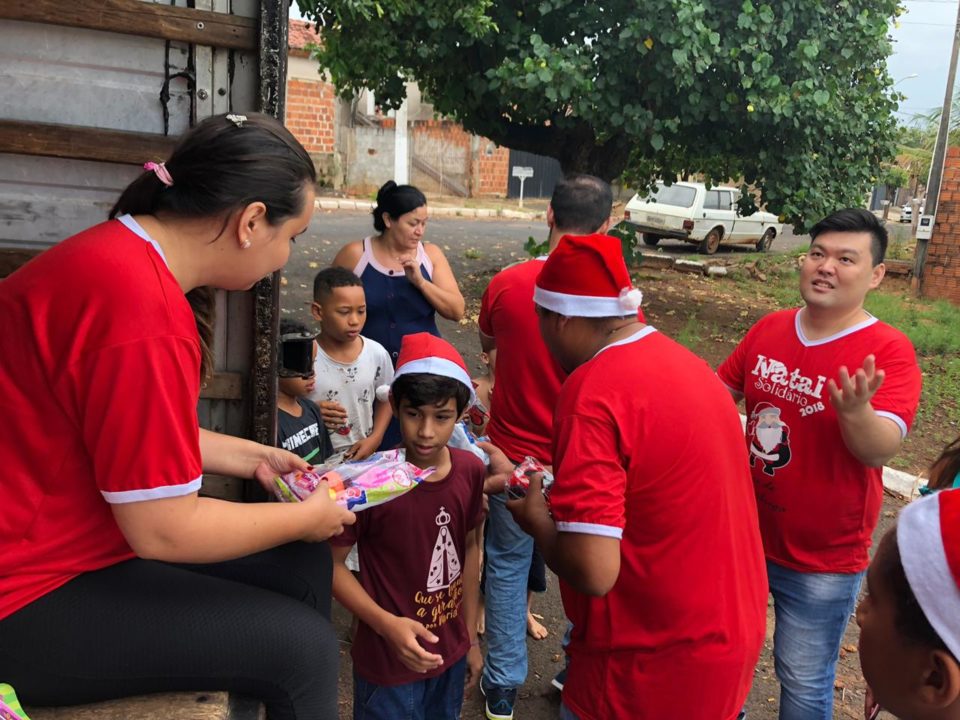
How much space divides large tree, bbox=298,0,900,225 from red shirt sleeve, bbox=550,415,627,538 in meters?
5.89

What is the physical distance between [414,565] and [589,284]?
3.58 feet

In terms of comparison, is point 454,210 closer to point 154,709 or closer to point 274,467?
point 274,467

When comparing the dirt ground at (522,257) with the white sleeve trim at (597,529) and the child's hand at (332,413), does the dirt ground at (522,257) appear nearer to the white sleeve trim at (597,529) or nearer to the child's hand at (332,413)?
the child's hand at (332,413)

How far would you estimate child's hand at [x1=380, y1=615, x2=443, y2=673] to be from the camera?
7.73ft

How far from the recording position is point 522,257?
1550 cm

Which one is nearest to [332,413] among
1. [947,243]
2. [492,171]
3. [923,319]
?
[923,319]

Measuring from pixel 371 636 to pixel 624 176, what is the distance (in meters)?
9.81

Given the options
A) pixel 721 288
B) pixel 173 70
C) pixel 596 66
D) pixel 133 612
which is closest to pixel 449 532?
pixel 133 612

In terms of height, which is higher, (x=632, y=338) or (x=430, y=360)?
(x=632, y=338)

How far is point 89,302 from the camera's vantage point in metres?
1.52

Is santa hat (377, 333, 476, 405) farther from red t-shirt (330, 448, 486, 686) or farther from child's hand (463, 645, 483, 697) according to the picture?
child's hand (463, 645, 483, 697)

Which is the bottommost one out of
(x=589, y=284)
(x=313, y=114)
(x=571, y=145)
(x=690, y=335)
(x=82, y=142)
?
(x=690, y=335)

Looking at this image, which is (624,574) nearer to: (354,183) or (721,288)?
(721,288)

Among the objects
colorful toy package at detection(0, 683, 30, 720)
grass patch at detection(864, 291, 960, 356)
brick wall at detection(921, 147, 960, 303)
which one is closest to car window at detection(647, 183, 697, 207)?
grass patch at detection(864, 291, 960, 356)
